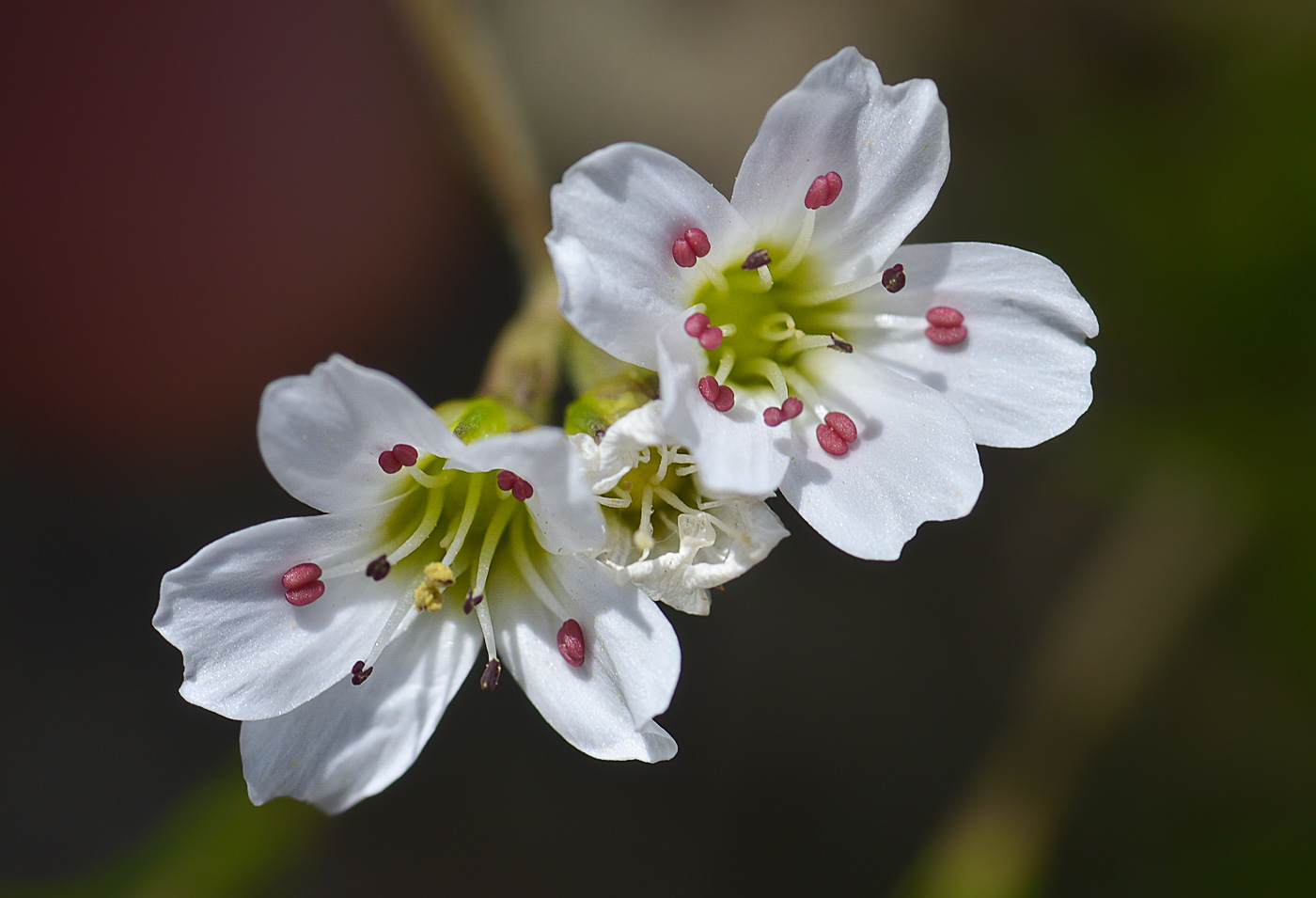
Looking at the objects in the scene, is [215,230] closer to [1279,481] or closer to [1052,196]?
[1052,196]

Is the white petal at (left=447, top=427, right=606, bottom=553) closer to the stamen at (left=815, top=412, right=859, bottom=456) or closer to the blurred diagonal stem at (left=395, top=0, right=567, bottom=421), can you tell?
the stamen at (left=815, top=412, right=859, bottom=456)

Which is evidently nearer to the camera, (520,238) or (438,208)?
(520,238)

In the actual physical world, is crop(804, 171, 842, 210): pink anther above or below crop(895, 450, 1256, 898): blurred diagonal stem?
above

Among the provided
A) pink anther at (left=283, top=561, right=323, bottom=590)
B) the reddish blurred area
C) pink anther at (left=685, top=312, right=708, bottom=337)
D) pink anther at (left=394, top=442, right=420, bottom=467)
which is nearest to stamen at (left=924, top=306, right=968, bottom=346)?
pink anther at (left=685, top=312, right=708, bottom=337)

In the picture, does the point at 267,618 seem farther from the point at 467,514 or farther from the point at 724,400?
the point at 724,400

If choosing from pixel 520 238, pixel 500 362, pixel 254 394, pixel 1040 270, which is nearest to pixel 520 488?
pixel 500 362

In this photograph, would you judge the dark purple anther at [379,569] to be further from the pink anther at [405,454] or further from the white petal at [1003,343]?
the white petal at [1003,343]
